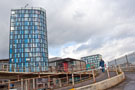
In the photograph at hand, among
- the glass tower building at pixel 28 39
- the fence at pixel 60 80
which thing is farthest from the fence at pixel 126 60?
the glass tower building at pixel 28 39

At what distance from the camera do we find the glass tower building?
64062 millimetres

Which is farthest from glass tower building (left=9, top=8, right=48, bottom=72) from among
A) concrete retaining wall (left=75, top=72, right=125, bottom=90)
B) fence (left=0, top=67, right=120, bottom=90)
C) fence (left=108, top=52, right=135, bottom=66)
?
concrete retaining wall (left=75, top=72, right=125, bottom=90)

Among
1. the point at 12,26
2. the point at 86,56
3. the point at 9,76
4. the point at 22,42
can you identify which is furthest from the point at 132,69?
the point at 86,56

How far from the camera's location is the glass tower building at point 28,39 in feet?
210

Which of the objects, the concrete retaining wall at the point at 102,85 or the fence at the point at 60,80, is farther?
the fence at the point at 60,80

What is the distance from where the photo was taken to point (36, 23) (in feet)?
233

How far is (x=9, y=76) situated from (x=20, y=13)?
2171 inches

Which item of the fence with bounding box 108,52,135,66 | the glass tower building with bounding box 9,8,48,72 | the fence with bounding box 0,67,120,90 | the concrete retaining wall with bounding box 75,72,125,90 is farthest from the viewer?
the glass tower building with bounding box 9,8,48,72

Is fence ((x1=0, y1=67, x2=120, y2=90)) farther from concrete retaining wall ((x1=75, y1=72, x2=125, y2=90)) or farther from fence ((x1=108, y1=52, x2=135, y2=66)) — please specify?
fence ((x1=108, y1=52, x2=135, y2=66))

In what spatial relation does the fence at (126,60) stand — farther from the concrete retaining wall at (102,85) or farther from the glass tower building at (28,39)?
the glass tower building at (28,39)

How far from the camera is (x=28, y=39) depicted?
221ft

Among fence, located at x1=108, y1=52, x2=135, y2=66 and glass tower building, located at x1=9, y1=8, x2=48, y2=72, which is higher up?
glass tower building, located at x1=9, y1=8, x2=48, y2=72

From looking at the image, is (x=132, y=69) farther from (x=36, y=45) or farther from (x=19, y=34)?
(x=19, y=34)

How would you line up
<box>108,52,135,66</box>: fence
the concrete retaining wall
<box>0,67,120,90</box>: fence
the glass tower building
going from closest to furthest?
the concrete retaining wall, <box>0,67,120,90</box>: fence, <box>108,52,135,66</box>: fence, the glass tower building
